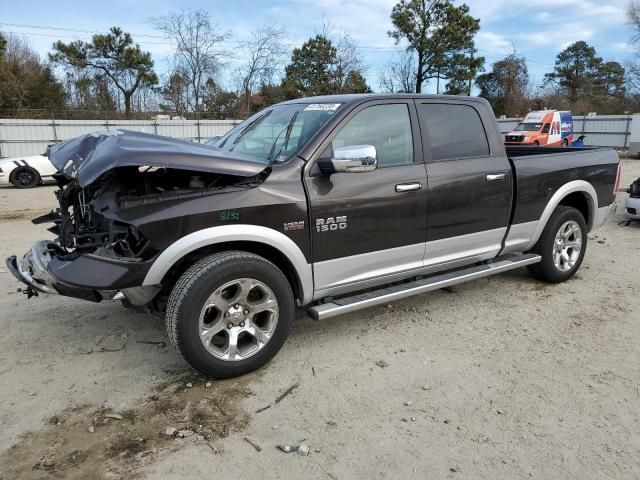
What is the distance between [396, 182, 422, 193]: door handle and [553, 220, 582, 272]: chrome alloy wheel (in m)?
2.09

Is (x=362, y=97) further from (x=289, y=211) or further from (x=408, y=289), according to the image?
(x=408, y=289)

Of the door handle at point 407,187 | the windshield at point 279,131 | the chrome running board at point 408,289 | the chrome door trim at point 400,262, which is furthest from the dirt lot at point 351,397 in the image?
the windshield at point 279,131

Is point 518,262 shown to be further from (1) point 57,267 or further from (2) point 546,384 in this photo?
(1) point 57,267

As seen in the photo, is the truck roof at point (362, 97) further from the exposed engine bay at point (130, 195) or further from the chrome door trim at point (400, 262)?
the chrome door trim at point (400, 262)

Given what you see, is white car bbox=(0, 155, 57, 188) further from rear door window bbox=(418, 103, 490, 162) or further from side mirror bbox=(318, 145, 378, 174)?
side mirror bbox=(318, 145, 378, 174)

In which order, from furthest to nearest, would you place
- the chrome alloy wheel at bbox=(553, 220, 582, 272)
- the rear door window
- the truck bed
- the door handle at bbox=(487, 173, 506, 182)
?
1. the chrome alloy wheel at bbox=(553, 220, 582, 272)
2. the truck bed
3. the door handle at bbox=(487, 173, 506, 182)
4. the rear door window

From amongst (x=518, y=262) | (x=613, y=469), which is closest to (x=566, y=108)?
(x=518, y=262)

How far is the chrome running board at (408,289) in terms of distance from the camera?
12.0 feet

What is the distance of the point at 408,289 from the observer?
4.07 m

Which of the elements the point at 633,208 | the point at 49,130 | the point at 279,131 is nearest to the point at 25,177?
the point at 49,130

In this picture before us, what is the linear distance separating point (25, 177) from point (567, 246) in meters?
13.5

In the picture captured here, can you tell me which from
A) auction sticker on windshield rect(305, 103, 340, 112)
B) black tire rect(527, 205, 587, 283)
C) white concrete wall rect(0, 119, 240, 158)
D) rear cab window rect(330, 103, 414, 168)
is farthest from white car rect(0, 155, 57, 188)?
black tire rect(527, 205, 587, 283)

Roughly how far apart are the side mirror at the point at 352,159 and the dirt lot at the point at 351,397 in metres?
1.41

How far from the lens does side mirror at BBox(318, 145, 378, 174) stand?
3406 millimetres
